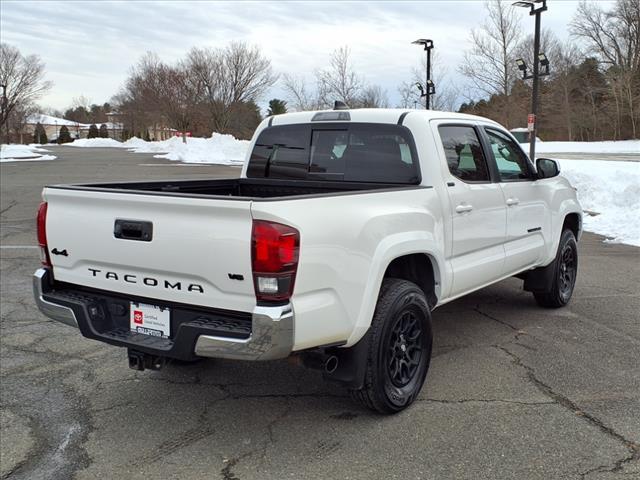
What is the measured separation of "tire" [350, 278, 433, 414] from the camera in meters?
3.45

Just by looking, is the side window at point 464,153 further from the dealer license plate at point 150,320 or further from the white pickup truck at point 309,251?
the dealer license plate at point 150,320

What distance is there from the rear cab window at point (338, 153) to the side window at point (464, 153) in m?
0.34

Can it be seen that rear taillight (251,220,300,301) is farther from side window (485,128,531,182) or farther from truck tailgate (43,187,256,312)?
side window (485,128,531,182)

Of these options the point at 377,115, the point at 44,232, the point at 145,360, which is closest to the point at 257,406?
the point at 145,360

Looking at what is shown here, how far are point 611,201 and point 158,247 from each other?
1216cm

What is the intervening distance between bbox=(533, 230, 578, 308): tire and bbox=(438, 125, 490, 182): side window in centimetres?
169

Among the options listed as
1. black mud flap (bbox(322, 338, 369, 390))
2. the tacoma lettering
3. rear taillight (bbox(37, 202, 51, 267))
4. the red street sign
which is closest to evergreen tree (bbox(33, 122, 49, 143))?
the red street sign

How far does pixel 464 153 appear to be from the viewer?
180 inches

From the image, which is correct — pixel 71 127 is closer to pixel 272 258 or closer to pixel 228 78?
pixel 228 78

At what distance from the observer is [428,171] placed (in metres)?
4.10

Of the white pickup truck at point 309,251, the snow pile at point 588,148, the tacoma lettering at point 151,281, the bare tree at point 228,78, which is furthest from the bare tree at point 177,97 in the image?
the tacoma lettering at point 151,281

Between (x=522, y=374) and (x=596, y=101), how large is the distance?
5435 centimetres

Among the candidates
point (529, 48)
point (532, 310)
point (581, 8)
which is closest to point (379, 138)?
point (532, 310)

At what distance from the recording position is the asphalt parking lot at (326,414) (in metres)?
3.17
